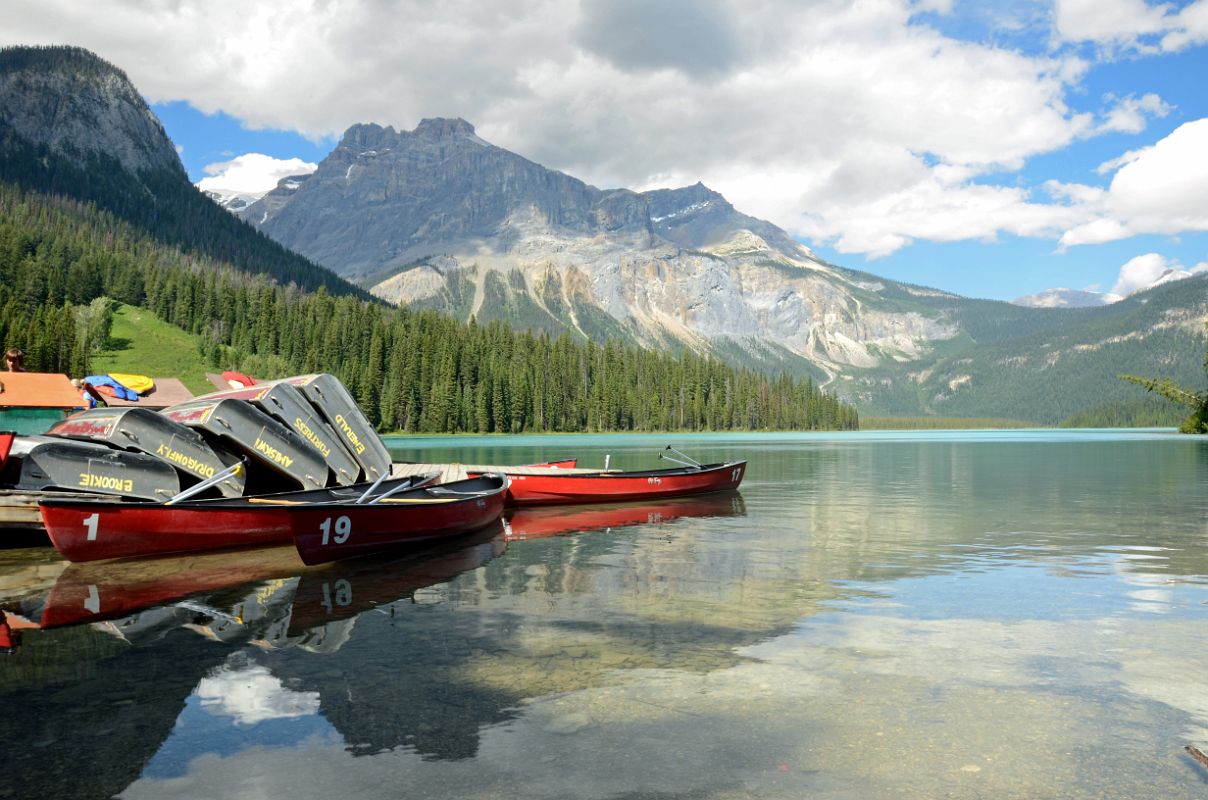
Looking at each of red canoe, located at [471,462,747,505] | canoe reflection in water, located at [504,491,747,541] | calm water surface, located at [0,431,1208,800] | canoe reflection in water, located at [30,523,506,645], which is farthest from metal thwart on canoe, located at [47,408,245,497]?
red canoe, located at [471,462,747,505]

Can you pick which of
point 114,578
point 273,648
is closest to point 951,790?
point 273,648

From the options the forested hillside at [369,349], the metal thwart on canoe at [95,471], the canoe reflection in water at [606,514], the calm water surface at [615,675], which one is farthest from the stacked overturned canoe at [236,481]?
the forested hillside at [369,349]

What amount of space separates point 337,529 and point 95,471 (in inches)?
327

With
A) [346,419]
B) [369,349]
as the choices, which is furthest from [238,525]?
[369,349]

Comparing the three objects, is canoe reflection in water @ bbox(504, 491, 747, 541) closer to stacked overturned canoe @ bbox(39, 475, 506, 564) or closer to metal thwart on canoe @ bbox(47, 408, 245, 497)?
stacked overturned canoe @ bbox(39, 475, 506, 564)

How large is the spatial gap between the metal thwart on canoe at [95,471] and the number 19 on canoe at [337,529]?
22.2 feet

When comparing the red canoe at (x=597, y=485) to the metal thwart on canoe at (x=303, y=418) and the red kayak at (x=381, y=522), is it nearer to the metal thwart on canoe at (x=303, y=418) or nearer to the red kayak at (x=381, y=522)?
the red kayak at (x=381, y=522)

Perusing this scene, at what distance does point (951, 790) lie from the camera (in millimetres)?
7281

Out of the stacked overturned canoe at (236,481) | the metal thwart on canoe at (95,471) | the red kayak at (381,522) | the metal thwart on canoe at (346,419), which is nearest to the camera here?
the red kayak at (381,522)

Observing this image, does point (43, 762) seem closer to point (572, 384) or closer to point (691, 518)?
point (691, 518)

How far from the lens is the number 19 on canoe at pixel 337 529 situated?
19.7 metres

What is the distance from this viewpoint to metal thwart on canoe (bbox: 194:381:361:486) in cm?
2662

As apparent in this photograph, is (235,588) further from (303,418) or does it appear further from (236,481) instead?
(303,418)

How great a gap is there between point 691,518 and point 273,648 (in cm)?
2236
